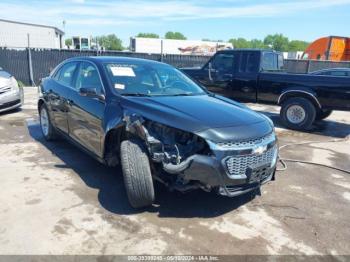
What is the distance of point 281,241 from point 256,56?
670cm

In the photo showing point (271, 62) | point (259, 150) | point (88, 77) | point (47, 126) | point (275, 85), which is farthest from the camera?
point (271, 62)

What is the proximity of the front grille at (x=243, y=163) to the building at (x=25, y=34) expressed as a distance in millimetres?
30066

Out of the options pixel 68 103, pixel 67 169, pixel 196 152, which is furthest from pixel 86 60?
pixel 196 152

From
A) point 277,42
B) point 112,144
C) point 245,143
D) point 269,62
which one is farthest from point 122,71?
point 277,42

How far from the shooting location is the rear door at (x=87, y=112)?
432 cm

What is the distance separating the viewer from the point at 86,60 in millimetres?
5012

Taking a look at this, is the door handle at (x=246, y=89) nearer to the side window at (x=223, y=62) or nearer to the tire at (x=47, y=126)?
the side window at (x=223, y=62)

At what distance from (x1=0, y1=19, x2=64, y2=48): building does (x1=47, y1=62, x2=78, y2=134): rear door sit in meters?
26.5

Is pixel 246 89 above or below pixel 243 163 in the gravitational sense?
above

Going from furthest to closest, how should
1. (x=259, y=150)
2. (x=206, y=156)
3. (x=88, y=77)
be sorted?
(x=88, y=77), (x=259, y=150), (x=206, y=156)

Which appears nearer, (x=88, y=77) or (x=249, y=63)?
(x=88, y=77)

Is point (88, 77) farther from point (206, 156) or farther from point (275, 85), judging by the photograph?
point (275, 85)

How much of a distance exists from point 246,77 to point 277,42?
140 metres

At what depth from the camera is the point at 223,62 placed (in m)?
9.65
